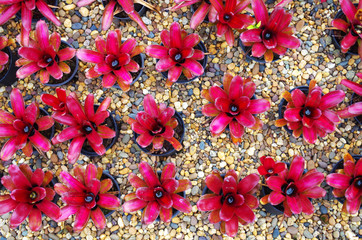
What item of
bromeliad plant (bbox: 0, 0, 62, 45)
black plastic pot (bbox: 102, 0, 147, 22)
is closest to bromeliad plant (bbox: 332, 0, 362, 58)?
black plastic pot (bbox: 102, 0, 147, 22)

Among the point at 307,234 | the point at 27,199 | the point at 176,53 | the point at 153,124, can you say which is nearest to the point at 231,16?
the point at 176,53

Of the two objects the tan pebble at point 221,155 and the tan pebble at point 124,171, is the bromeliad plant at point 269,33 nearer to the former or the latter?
the tan pebble at point 221,155

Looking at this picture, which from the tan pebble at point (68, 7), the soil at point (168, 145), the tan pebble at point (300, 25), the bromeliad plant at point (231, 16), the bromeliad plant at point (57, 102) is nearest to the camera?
the bromeliad plant at point (57, 102)

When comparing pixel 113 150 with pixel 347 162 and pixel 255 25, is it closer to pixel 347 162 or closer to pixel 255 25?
pixel 255 25

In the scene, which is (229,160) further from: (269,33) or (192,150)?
(269,33)

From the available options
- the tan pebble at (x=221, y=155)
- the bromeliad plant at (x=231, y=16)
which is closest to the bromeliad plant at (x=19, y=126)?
the tan pebble at (x=221, y=155)

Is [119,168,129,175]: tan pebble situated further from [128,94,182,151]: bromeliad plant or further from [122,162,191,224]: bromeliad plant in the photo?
[128,94,182,151]: bromeliad plant
